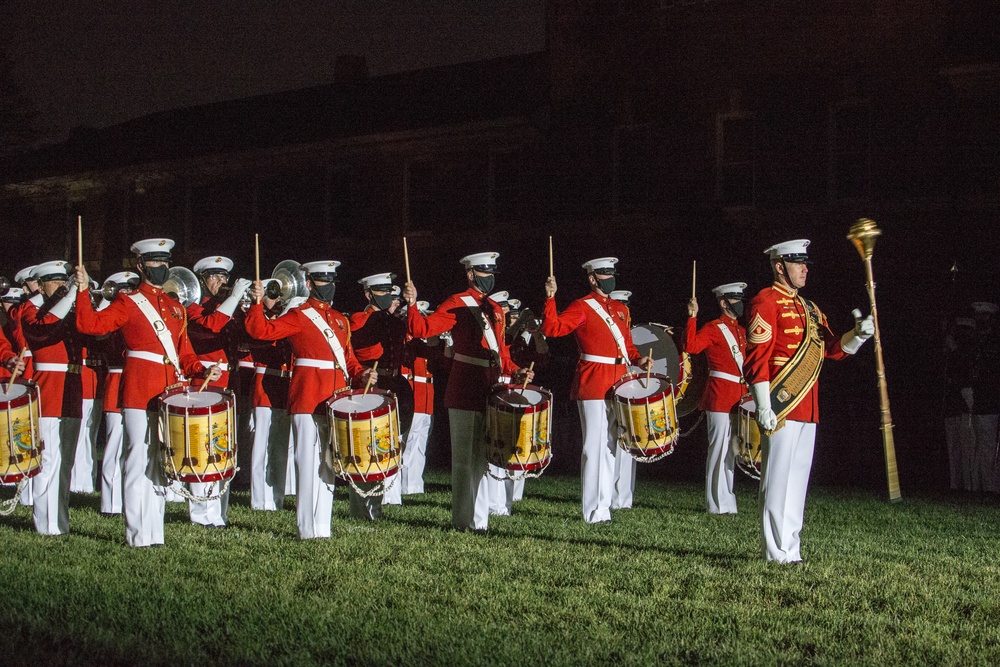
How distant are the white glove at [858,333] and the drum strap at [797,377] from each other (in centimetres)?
19

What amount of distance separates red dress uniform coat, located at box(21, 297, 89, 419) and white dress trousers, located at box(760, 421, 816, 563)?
207 inches

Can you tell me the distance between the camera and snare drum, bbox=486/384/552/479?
9.47 meters

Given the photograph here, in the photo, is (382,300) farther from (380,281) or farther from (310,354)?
(310,354)

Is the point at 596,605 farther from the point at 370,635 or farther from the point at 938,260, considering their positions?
the point at 938,260

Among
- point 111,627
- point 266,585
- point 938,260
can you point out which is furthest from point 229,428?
point 938,260

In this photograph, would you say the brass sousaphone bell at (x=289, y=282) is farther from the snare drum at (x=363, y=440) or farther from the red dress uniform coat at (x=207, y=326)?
the snare drum at (x=363, y=440)

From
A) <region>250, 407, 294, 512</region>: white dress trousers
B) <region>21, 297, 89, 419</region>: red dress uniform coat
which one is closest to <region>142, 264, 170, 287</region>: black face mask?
<region>21, 297, 89, 419</region>: red dress uniform coat

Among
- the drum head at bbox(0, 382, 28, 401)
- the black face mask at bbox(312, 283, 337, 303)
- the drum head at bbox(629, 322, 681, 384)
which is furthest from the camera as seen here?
the drum head at bbox(629, 322, 681, 384)

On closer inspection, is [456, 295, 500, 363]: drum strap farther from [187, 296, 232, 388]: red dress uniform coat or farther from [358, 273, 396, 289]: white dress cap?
[187, 296, 232, 388]: red dress uniform coat

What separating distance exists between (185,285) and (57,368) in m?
1.97

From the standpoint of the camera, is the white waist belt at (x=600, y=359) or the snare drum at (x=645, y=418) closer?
the snare drum at (x=645, y=418)

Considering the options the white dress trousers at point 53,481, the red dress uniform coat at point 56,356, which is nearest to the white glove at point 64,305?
the red dress uniform coat at point 56,356

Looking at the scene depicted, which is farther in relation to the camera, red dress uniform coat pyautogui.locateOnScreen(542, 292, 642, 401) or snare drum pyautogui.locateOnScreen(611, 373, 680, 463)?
red dress uniform coat pyautogui.locateOnScreen(542, 292, 642, 401)

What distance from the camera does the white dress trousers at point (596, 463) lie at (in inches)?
414
